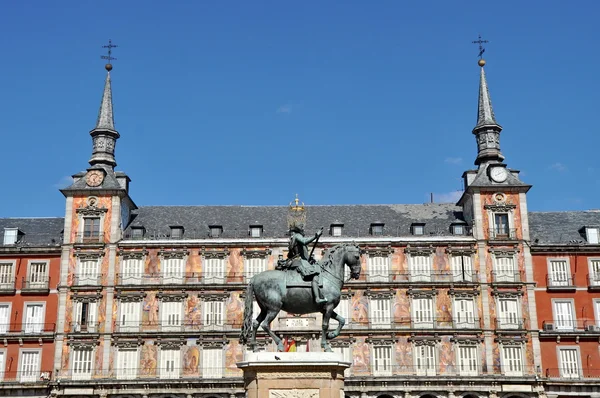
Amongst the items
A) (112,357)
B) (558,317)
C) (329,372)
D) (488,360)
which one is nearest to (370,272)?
(488,360)

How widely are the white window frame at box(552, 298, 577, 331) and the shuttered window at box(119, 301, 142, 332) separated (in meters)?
33.9

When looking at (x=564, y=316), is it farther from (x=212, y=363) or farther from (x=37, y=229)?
(x=37, y=229)

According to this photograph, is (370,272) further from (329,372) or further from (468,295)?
(329,372)

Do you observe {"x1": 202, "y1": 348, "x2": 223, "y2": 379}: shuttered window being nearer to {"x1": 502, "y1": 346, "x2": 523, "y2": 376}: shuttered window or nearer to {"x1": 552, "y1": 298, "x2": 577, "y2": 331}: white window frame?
{"x1": 502, "y1": 346, "x2": 523, "y2": 376}: shuttered window

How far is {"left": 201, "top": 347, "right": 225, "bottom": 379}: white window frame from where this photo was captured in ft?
206

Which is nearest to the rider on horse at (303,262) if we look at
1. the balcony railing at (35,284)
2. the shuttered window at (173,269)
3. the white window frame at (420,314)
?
the white window frame at (420,314)

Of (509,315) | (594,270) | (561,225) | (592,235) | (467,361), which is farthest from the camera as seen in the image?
(561,225)

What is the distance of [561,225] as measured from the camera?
69.4m

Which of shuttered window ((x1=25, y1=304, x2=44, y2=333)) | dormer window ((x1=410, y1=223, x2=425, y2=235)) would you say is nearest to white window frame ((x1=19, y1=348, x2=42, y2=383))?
shuttered window ((x1=25, y1=304, x2=44, y2=333))

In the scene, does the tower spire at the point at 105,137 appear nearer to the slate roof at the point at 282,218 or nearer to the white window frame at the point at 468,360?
the slate roof at the point at 282,218

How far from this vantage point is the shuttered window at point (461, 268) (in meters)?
65.1

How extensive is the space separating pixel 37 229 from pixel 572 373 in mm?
46911

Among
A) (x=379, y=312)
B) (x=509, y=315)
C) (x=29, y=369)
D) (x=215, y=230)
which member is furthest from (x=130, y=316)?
(x=509, y=315)

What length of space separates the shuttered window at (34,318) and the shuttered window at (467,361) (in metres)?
34.0
